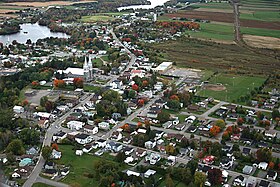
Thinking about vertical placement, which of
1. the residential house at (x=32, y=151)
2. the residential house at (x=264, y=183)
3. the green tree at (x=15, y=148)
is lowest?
the residential house at (x=264, y=183)

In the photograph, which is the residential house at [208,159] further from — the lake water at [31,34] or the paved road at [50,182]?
the lake water at [31,34]

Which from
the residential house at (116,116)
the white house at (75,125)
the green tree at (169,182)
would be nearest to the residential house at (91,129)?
the white house at (75,125)

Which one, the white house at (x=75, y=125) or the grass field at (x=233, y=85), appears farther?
the grass field at (x=233, y=85)

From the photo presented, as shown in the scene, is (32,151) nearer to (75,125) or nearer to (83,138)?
(83,138)

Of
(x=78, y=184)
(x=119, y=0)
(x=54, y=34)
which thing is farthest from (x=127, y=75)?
(x=119, y=0)

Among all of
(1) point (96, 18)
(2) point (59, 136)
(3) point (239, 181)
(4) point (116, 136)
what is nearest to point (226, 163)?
Answer: (3) point (239, 181)

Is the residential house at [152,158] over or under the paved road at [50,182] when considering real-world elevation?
under

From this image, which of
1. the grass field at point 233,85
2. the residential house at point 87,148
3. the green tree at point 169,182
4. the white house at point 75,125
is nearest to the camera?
the green tree at point 169,182

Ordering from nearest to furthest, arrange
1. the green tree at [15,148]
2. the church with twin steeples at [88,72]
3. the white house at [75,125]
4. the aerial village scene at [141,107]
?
the aerial village scene at [141,107]
the green tree at [15,148]
the white house at [75,125]
the church with twin steeples at [88,72]
